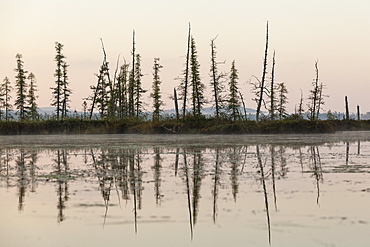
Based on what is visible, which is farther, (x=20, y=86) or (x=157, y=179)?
(x=20, y=86)

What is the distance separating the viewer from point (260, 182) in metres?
8.77

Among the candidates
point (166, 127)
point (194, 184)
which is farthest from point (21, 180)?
point (166, 127)

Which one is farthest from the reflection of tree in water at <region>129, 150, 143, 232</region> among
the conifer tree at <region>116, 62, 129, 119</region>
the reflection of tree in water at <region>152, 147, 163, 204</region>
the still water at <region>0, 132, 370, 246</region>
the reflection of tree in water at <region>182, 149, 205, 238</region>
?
the conifer tree at <region>116, 62, 129, 119</region>

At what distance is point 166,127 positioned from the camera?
3934 cm

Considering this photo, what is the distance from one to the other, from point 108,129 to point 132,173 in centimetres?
3192

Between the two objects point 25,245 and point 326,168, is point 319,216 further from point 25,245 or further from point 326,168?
point 326,168

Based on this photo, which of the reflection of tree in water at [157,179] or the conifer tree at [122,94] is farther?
the conifer tree at [122,94]

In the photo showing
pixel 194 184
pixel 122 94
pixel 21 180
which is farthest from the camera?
pixel 122 94

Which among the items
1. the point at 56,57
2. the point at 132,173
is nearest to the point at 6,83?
the point at 56,57

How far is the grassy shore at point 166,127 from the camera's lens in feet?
126

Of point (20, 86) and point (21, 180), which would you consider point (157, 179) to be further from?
point (20, 86)

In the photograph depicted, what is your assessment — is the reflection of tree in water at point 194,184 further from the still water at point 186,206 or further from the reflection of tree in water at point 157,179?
the reflection of tree in water at point 157,179

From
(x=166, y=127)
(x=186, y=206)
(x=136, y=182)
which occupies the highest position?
(x=166, y=127)

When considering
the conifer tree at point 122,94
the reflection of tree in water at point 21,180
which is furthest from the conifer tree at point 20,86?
the reflection of tree in water at point 21,180
